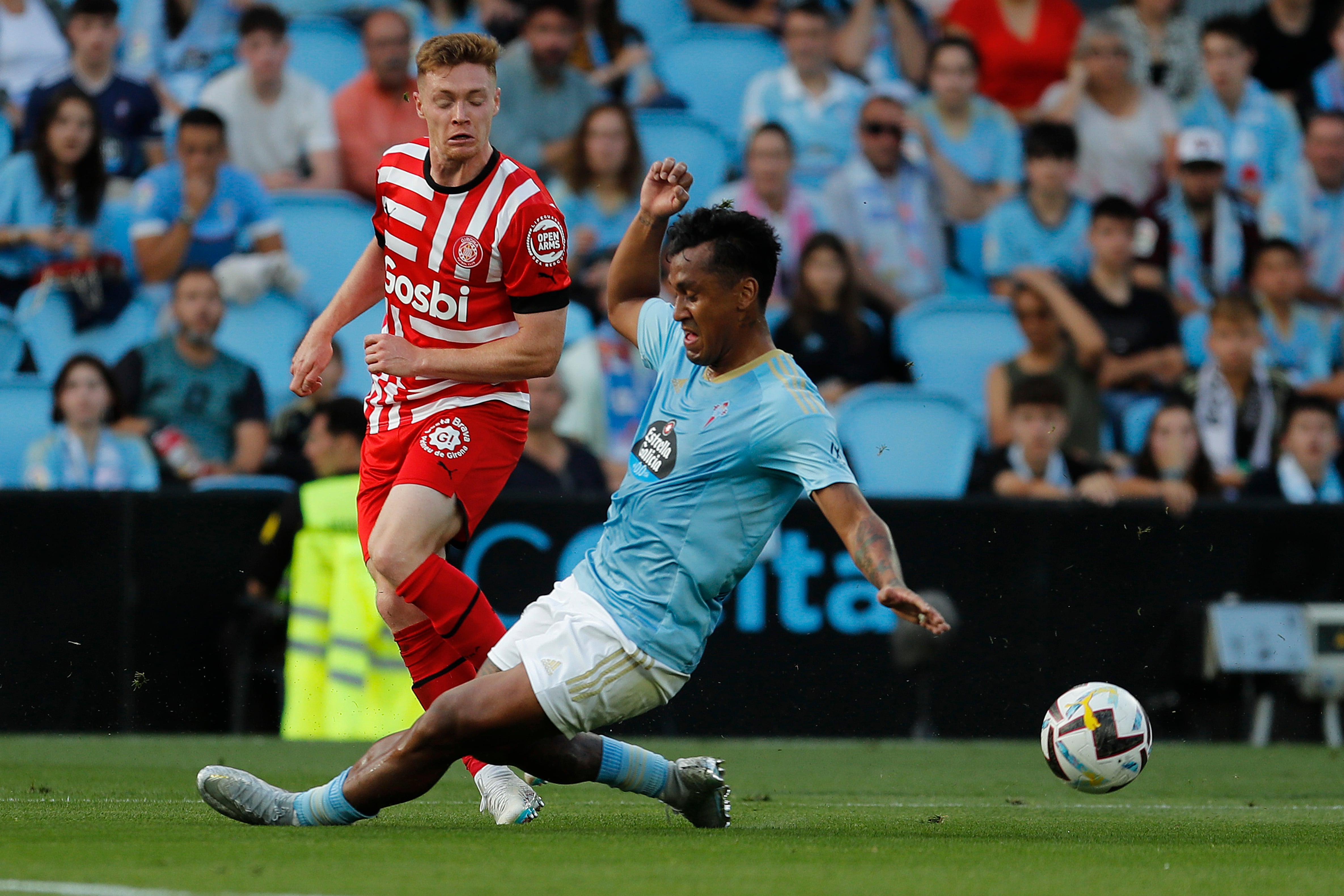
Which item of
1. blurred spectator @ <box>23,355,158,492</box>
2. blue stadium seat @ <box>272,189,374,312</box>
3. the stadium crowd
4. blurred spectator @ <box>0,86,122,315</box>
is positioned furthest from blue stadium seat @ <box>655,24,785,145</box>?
blurred spectator @ <box>23,355,158,492</box>

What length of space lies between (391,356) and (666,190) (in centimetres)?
101

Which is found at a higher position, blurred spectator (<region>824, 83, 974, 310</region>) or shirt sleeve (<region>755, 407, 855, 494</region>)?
blurred spectator (<region>824, 83, 974, 310</region>)

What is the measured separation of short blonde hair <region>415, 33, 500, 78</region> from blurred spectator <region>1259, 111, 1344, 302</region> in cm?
907

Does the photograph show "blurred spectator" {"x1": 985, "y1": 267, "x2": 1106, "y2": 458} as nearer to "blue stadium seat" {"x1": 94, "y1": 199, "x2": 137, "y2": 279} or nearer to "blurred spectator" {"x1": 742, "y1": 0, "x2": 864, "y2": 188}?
"blurred spectator" {"x1": 742, "y1": 0, "x2": 864, "y2": 188}

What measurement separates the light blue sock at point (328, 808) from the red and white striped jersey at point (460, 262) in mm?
1326

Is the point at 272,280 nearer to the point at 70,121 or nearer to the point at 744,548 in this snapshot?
the point at 70,121

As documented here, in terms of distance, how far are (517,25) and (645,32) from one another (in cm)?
181

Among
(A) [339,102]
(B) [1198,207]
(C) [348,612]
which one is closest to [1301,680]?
(B) [1198,207]

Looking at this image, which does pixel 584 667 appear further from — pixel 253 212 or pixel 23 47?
pixel 23 47

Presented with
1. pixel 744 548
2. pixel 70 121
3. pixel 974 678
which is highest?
pixel 70 121

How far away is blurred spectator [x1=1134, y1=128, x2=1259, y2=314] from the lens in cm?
1307

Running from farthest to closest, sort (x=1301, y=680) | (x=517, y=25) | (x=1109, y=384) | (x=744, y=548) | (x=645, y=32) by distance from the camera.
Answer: (x=645, y=32) < (x=517, y=25) < (x=1109, y=384) < (x=1301, y=680) < (x=744, y=548)

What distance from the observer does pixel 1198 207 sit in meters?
13.1

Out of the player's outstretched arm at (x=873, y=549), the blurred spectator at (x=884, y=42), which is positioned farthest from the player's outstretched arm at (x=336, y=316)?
the blurred spectator at (x=884, y=42)
